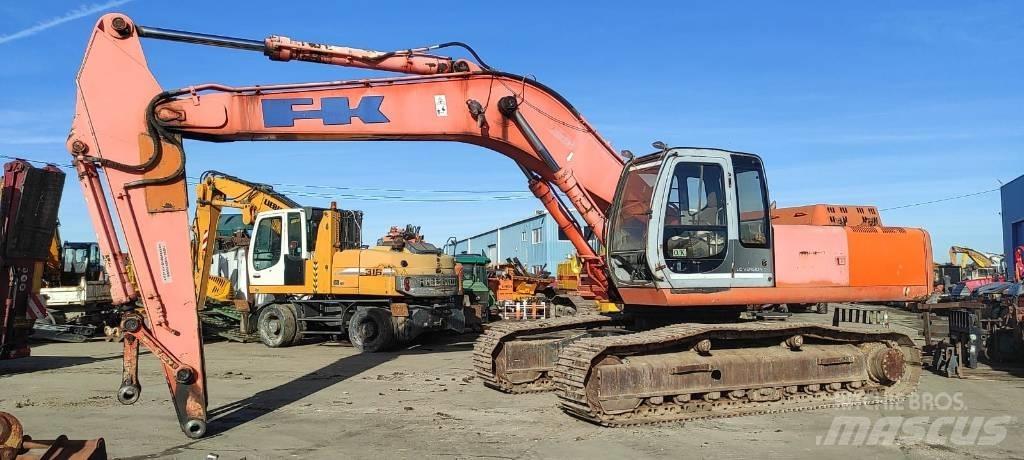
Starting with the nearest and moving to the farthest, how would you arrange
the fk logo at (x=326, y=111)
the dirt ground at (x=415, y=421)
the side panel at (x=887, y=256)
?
the dirt ground at (x=415, y=421)
the fk logo at (x=326, y=111)
the side panel at (x=887, y=256)

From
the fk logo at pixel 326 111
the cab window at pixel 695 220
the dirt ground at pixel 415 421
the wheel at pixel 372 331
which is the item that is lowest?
the dirt ground at pixel 415 421

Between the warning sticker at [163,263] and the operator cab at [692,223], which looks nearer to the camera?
the warning sticker at [163,263]

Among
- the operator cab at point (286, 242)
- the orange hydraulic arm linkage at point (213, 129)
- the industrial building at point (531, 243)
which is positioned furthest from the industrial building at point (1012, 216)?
the orange hydraulic arm linkage at point (213, 129)

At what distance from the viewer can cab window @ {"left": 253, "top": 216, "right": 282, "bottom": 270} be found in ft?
52.0

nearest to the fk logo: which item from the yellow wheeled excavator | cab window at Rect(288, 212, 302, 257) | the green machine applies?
the yellow wheeled excavator

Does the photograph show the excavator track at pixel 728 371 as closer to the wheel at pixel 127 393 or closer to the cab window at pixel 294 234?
the wheel at pixel 127 393

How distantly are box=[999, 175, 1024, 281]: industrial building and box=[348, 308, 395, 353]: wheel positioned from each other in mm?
26637

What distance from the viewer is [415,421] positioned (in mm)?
8023

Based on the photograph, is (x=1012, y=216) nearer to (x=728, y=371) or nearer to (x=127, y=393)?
(x=728, y=371)

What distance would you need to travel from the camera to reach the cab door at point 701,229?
7.93 m

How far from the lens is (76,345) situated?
17.5 metres

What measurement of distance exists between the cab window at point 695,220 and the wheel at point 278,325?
9996 mm

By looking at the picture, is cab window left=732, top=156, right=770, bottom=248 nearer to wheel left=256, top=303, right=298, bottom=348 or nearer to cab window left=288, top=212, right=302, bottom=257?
cab window left=288, top=212, right=302, bottom=257

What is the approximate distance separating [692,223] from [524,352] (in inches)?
114
